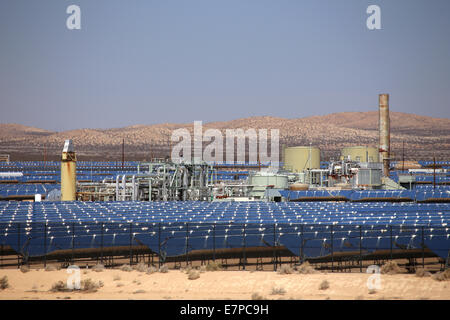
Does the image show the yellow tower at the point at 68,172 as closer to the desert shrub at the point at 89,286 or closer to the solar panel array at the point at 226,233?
the solar panel array at the point at 226,233

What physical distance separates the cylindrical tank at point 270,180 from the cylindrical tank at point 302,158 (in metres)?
17.4

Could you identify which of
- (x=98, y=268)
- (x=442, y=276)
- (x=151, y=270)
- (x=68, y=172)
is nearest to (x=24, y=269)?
(x=98, y=268)

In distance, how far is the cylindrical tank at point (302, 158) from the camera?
8550 centimetres

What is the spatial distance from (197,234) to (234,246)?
2.48m

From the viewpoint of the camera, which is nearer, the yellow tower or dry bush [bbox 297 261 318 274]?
dry bush [bbox 297 261 318 274]

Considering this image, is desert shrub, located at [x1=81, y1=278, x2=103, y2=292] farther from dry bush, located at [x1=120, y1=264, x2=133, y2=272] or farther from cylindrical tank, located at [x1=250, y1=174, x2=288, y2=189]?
cylindrical tank, located at [x1=250, y1=174, x2=288, y2=189]

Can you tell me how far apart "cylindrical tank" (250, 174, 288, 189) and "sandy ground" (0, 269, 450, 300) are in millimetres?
30475

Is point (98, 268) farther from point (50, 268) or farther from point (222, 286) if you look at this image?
point (222, 286)

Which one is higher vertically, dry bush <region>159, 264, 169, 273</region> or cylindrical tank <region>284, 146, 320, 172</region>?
cylindrical tank <region>284, 146, 320, 172</region>

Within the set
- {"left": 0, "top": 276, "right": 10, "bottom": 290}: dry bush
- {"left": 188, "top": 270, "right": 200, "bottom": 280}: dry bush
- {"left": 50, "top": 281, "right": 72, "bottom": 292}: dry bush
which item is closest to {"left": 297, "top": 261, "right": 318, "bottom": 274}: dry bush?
{"left": 188, "top": 270, "right": 200, "bottom": 280}: dry bush

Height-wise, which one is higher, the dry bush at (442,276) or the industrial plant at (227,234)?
the industrial plant at (227,234)

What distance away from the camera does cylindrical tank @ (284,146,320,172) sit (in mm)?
85500

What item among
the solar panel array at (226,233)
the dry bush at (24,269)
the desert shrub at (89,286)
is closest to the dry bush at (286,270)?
the solar panel array at (226,233)
